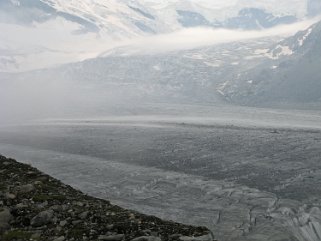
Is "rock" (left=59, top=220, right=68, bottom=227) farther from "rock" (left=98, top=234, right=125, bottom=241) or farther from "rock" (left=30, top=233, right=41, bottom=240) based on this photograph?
"rock" (left=98, top=234, right=125, bottom=241)

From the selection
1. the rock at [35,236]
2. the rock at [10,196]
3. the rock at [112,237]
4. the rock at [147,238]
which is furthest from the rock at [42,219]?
the rock at [147,238]

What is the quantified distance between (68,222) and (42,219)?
4.04ft

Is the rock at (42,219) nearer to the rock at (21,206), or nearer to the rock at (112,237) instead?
the rock at (21,206)

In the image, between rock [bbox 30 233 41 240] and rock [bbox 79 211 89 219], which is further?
rock [bbox 79 211 89 219]

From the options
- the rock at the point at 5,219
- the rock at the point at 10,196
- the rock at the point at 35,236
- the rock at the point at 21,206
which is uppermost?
the rock at the point at 10,196

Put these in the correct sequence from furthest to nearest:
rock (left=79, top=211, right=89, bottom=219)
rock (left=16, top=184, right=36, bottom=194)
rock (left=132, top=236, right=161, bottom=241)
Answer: rock (left=16, top=184, right=36, bottom=194) → rock (left=79, top=211, right=89, bottom=219) → rock (left=132, top=236, right=161, bottom=241)

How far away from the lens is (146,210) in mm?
37938

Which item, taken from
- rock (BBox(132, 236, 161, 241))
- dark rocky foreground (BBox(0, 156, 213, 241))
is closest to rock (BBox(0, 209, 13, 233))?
dark rocky foreground (BBox(0, 156, 213, 241))

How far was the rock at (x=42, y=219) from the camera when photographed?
834 inches

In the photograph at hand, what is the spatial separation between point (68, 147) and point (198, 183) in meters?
39.6

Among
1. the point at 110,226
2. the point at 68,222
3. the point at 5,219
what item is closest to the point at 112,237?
the point at 110,226

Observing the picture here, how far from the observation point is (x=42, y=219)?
70.3ft

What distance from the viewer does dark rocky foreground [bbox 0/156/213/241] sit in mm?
19953

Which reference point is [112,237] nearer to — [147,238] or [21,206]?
[147,238]
